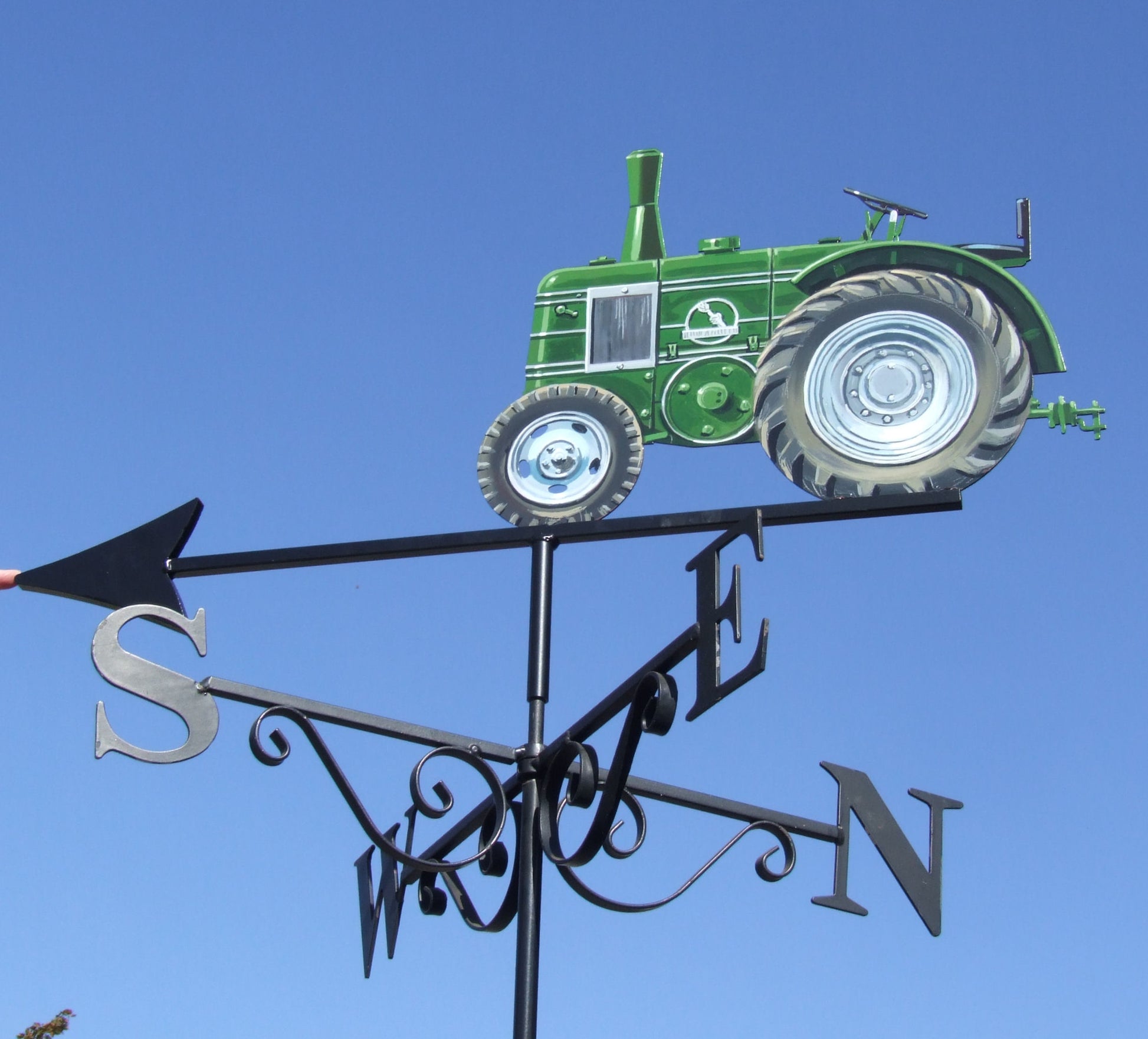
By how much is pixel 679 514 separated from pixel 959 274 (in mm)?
1320

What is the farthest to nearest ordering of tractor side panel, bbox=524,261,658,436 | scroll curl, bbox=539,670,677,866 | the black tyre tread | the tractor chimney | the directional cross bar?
1. the tractor chimney
2. tractor side panel, bbox=524,261,658,436
3. the black tyre tread
4. the directional cross bar
5. scroll curl, bbox=539,670,677,866

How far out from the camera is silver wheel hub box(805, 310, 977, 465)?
3633 mm

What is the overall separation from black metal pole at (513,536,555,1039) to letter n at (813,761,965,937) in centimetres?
73

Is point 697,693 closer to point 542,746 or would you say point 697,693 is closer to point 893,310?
point 542,746

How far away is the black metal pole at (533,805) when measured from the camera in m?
3.07

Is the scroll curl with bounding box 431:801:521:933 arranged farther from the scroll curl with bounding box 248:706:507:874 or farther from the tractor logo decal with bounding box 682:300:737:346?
the tractor logo decal with bounding box 682:300:737:346

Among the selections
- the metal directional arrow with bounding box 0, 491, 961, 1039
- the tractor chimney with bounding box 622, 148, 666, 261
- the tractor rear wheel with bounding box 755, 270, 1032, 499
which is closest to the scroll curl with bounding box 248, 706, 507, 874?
the metal directional arrow with bounding box 0, 491, 961, 1039

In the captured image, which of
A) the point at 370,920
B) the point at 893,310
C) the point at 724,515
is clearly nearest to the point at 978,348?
the point at 893,310

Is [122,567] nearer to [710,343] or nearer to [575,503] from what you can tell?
[575,503]

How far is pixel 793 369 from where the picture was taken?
3.82 m

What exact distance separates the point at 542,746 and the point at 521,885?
10.8 inches

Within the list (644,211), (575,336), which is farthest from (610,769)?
(644,211)

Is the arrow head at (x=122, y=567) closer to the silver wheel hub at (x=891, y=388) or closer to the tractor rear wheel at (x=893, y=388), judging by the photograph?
the tractor rear wheel at (x=893, y=388)

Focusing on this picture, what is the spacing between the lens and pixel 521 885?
3184mm
